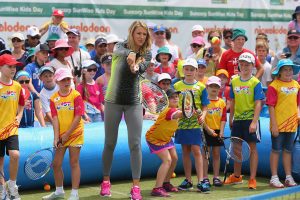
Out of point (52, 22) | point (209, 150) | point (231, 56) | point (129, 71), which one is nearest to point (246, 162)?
point (209, 150)

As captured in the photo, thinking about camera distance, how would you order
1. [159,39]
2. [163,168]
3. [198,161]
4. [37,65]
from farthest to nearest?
[159,39], [37,65], [198,161], [163,168]

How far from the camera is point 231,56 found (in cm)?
1177

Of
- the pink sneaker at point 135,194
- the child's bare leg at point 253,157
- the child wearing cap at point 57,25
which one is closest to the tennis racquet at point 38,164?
the pink sneaker at point 135,194

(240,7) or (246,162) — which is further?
(240,7)

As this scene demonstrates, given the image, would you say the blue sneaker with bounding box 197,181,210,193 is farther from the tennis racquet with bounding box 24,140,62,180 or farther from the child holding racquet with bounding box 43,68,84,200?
the tennis racquet with bounding box 24,140,62,180

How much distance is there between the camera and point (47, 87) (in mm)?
10656

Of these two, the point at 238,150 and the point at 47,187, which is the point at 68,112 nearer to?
the point at 47,187

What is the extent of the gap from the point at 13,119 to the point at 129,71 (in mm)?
1523

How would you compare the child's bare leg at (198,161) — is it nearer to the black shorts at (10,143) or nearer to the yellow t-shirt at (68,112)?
the yellow t-shirt at (68,112)

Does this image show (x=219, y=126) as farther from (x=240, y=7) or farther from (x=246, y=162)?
(x=240, y=7)

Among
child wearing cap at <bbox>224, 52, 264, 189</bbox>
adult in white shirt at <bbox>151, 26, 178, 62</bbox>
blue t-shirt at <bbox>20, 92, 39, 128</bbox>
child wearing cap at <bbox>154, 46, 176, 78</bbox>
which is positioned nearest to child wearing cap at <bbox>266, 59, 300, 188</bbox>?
child wearing cap at <bbox>224, 52, 264, 189</bbox>

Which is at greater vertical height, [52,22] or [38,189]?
[52,22]

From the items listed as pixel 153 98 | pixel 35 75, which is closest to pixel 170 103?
pixel 153 98

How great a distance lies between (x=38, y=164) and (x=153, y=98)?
64.5 inches
